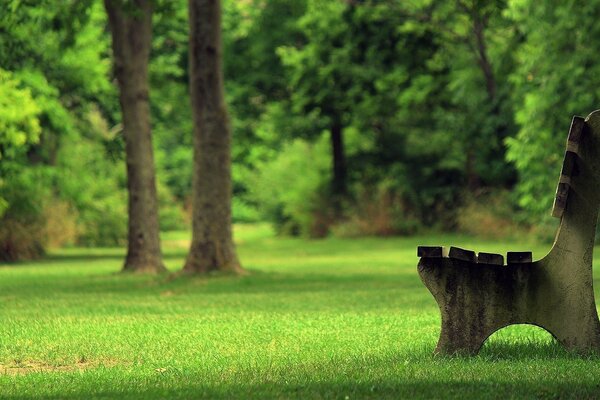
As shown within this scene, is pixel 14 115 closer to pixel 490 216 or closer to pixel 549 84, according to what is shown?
pixel 549 84

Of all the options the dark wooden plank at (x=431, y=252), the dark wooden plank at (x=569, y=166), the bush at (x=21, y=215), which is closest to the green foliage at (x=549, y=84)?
the bush at (x=21, y=215)

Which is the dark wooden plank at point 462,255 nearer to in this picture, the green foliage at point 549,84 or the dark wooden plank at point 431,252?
the dark wooden plank at point 431,252

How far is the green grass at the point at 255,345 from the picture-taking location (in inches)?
424

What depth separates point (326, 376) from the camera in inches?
451

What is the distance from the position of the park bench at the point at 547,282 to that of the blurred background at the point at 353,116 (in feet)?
90.2

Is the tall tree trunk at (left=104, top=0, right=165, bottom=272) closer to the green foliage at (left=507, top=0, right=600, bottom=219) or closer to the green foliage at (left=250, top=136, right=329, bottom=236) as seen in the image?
the green foliage at (left=507, top=0, right=600, bottom=219)

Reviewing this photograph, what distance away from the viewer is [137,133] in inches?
1230

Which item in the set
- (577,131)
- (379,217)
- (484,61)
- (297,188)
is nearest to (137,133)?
(577,131)

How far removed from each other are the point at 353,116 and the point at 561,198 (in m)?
42.3

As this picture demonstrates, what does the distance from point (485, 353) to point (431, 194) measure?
4119cm

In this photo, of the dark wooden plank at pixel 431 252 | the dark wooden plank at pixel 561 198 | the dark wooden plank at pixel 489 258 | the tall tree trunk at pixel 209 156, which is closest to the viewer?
the dark wooden plank at pixel 431 252

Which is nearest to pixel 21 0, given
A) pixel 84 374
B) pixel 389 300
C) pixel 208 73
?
pixel 208 73

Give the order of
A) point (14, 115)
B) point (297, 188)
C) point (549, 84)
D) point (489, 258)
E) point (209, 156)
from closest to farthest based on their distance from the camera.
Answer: point (489, 258)
point (209, 156)
point (14, 115)
point (549, 84)
point (297, 188)

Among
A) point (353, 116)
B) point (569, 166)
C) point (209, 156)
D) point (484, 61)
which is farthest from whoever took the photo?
point (353, 116)
